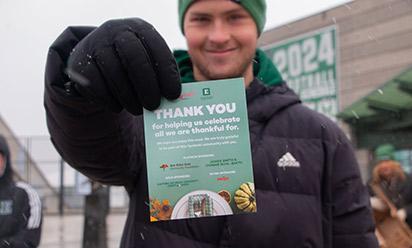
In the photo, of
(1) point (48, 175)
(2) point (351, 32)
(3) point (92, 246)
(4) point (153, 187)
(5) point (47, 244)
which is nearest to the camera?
(4) point (153, 187)

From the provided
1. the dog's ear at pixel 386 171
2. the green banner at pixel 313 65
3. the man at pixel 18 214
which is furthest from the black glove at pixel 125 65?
the green banner at pixel 313 65

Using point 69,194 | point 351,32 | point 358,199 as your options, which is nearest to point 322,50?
point 351,32

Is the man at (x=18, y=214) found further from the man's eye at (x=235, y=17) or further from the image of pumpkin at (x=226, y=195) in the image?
the image of pumpkin at (x=226, y=195)

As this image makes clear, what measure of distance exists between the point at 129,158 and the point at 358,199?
73 cm

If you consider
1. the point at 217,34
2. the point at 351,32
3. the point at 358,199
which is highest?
the point at 351,32

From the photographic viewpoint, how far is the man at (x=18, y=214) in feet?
13.7

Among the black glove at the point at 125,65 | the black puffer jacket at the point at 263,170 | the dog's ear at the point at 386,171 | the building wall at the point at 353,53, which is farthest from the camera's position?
the building wall at the point at 353,53

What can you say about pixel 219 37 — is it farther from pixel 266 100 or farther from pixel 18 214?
pixel 18 214

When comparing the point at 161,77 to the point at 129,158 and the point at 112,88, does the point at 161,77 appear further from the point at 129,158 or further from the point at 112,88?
the point at 129,158

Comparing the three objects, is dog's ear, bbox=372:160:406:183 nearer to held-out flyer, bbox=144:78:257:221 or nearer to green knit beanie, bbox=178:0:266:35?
green knit beanie, bbox=178:0:266:35

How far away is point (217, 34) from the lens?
1573mm

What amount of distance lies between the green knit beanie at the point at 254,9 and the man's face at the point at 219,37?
15 millimetres

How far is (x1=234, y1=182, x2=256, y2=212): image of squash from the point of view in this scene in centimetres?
123

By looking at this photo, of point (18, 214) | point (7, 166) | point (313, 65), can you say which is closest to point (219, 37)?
point (18, 214)
